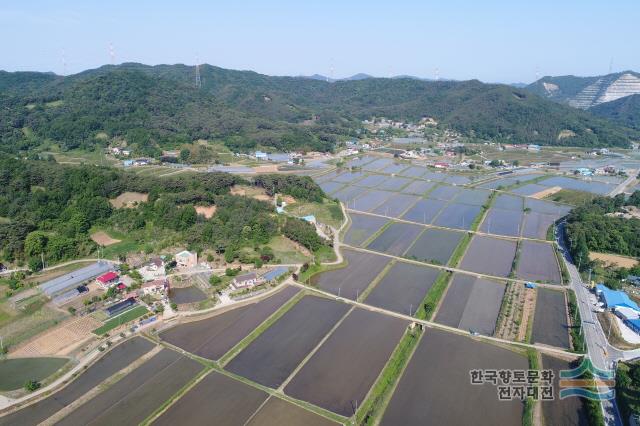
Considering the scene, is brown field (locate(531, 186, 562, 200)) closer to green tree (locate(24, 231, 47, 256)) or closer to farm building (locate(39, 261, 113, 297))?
farm building (locate(39, 261, 113, 297))

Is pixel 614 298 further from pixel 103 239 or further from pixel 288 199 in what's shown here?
pixel 103 239

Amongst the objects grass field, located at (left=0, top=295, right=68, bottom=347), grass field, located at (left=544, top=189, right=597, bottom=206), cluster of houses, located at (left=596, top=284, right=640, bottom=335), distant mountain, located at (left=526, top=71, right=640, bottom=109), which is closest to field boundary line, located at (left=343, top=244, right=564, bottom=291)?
cluster of houses, located at (left=596, top=284, right=640, bottom=335)

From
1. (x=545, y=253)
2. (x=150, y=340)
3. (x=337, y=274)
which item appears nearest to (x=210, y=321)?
(x=150, y=340)

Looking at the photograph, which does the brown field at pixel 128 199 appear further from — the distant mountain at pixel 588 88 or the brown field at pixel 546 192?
the distant mountain at pixel 588 88

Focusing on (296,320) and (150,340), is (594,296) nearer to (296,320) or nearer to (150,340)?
(296,320)

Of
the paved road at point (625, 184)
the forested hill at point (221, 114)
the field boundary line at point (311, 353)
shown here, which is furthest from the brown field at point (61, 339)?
the paved road at point (625, 184)

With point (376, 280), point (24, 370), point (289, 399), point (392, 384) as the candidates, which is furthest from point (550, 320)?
point (24, 370)
